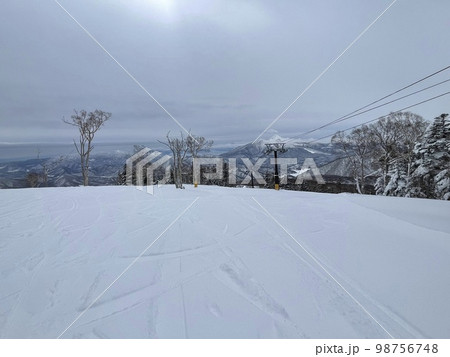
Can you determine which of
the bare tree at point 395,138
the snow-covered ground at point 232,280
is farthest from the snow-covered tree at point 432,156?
the snow-covered ground at point 232,280

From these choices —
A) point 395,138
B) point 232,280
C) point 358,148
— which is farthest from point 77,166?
point 395,138

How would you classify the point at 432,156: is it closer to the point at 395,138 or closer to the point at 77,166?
the point at 395,138

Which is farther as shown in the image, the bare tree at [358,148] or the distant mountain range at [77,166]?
the distant mountain range at [77,166]

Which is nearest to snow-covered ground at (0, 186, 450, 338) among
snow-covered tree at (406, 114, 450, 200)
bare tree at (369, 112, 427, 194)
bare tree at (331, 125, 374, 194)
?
snow-covered tree at (406, 114, 450, 200)

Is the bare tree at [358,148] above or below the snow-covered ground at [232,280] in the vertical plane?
above

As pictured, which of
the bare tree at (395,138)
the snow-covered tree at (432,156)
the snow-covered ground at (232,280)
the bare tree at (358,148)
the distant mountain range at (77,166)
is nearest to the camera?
the snow-covered ground at (232,280)

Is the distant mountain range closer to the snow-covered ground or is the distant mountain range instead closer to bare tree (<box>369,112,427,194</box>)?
bare tree (<box>369,112,427,194</box>)

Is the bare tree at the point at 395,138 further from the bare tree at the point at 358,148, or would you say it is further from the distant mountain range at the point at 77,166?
the distant mountain range at the point at 77,166
